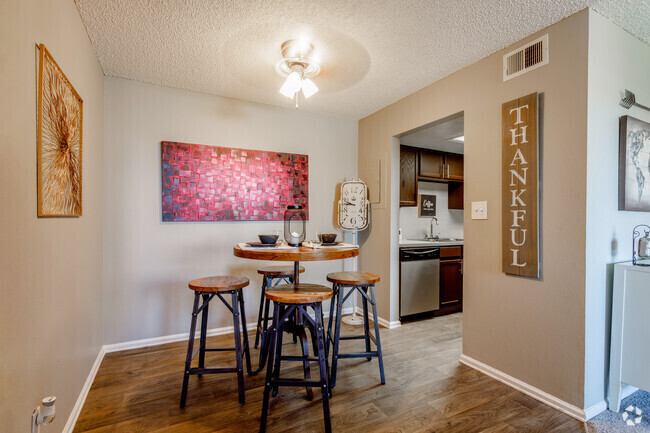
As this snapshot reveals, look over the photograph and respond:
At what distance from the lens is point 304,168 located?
3.73m

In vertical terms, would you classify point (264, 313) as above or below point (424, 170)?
below

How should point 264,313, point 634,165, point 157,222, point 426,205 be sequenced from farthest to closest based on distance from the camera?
1. point 426,205
2. point 157,222
3. point 264,313
4. point 634,165

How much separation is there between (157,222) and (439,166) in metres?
3.60

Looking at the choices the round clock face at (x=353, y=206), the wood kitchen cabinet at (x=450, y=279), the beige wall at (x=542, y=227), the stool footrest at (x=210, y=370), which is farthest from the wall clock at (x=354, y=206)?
the stool footrest at (x=210, y=370)

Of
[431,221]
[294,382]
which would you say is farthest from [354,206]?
[294,382]

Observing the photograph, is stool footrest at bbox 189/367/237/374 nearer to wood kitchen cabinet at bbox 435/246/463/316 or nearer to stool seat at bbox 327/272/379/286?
stool seat at bbox 327/272/379/286

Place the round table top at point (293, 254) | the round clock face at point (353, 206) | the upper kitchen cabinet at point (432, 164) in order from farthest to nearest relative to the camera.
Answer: the upper kitchen cabinet at point (432, 164), the round clock face at point (353, 206), the round table top at point (293, 254)

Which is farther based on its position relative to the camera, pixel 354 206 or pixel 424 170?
pixel 424 170

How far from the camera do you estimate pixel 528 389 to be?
215 centimetres

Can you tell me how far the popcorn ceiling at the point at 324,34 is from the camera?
1937 mm

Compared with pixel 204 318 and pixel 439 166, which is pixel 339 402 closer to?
pixel 204 318

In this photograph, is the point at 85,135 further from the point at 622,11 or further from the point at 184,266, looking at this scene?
the point at 622,11

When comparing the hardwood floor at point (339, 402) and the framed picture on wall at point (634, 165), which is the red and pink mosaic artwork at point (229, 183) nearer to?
the hardwood floor at point (339, 402)

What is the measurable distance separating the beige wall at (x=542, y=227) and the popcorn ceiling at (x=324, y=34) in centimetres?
24
